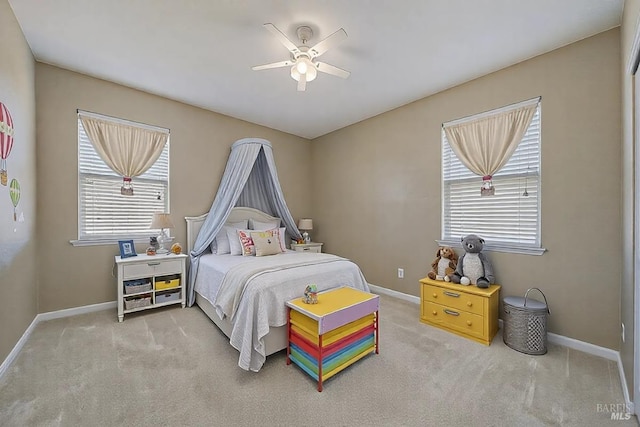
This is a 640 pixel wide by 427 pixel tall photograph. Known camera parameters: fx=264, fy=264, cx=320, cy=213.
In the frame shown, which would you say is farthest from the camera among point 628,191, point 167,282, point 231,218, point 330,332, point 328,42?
point 231,218

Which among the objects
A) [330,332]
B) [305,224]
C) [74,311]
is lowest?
[74,311]

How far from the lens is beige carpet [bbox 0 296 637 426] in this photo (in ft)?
5.17

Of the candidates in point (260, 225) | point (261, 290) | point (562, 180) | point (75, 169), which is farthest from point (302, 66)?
point (75, 169)

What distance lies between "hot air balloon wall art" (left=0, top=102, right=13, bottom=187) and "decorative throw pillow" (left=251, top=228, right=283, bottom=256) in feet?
7.20

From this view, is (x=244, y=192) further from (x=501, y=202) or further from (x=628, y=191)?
(x=628, y=191)

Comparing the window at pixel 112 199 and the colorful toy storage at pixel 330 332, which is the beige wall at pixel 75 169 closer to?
the window at pixel 112 199

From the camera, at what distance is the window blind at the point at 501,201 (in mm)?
2627

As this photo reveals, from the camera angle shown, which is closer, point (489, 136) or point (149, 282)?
point (489, 136)

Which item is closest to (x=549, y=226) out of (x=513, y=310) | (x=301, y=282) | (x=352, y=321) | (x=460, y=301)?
(x=513, y=310)

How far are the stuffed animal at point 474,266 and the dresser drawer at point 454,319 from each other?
316mm

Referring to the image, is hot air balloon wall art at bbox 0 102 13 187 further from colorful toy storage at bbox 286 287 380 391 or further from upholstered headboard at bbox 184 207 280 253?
colorful toy storage at bbox 286 287 380 391

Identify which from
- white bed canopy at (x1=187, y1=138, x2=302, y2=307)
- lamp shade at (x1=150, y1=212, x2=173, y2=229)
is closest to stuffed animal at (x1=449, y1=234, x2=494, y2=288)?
white bed canopy at (x1=187, y1=138, x2=302, y2=307)

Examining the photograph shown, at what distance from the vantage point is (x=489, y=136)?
2.86m

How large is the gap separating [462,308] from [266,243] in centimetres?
234
